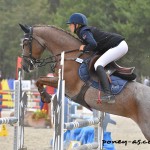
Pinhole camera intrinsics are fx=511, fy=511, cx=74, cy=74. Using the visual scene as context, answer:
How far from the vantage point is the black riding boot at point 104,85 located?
280 inches

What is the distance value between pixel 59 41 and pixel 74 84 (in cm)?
76

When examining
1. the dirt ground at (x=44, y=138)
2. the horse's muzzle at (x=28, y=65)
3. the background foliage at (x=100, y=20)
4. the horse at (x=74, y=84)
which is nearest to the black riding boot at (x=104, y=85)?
the horse at (x=74, y=84)

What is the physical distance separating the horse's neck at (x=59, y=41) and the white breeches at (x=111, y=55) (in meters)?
0.51

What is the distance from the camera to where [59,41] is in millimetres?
7660

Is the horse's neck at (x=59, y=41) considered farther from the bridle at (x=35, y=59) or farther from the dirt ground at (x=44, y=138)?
the dirt ground at (x=44, y=138)

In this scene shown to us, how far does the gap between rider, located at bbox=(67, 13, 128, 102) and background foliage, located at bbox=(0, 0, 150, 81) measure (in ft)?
56.6

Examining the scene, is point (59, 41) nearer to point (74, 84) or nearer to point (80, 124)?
point (74, 84)

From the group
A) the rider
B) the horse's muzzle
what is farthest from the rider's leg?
the horse's muzzle

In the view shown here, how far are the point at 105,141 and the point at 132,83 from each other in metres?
1.41

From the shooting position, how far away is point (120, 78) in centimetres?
731

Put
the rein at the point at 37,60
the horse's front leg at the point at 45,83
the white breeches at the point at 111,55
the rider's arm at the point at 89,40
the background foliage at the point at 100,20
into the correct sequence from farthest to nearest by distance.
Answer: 1. the background foliage at the point at 100,20
2. the rein at the point at 37,60
3. the horse's front leg at the point at 45,83
4. the white breeches at the point at 111,55
5. the rider's arm at the point at 89,40

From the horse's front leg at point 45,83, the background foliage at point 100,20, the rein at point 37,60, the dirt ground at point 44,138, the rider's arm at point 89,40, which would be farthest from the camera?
the background foliage at point 100,20

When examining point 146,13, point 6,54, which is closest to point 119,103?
point 146,13

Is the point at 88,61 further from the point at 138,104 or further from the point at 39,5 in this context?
the point at 39,5
